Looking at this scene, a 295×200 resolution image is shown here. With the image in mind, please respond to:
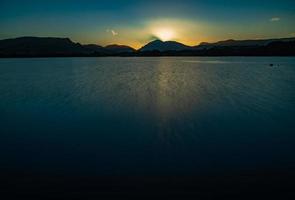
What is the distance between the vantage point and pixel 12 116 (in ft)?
48.8

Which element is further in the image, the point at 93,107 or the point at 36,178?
the point at 93,107

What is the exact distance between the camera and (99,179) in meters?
6.83

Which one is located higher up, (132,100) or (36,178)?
(36,178)

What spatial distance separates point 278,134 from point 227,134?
2064 mm

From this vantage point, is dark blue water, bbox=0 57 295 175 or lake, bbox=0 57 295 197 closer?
lake, bbox=0 57 295 197

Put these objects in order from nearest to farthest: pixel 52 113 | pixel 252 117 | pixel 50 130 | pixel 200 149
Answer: pixel 200 149
pixel 50 130
pixel 252 117
pixel 52 113

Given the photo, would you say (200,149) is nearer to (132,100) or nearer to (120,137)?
(120,137)

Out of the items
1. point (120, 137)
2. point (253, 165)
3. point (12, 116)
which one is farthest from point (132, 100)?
point (253, 165)

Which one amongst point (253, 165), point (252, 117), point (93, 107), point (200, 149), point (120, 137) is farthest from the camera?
point (93, 107)

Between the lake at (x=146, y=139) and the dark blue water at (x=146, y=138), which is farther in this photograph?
the dark blue water at (x=146, y=138)

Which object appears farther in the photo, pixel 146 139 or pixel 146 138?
pixel 146 138

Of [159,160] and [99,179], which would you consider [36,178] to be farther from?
[159,160]

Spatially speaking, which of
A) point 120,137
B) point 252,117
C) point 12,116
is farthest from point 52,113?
point 252,117

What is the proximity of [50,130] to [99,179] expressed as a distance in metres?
5.93
